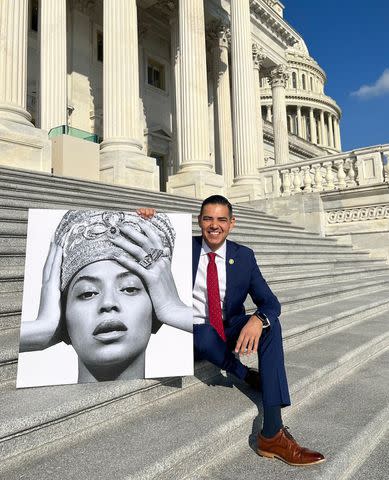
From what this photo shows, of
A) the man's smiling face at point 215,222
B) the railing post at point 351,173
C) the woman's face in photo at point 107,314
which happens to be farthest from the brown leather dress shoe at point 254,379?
the railing post at point 351,173

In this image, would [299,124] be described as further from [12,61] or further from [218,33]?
[12,61]

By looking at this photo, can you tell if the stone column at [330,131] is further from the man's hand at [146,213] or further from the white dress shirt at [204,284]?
the man's hand at [146,213]

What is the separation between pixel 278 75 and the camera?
77.9 feet

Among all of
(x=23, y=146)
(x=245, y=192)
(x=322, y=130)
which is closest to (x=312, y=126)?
(x=322, y=130)

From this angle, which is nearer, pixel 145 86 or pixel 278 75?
pixel 145 86

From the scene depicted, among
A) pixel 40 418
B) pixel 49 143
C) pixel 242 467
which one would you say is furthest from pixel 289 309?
pixel 49 143

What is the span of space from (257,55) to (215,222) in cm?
2149

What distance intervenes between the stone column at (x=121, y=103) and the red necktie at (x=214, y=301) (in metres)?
9.41

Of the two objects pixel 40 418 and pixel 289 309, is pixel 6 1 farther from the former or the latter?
pixel 40 418

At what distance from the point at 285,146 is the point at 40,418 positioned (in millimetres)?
22816

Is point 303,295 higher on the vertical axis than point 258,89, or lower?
lower

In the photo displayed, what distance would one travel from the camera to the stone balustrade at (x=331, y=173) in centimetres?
1259

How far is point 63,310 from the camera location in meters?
2.47

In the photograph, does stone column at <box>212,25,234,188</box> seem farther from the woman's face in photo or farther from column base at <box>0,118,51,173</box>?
the woman's face in photo
